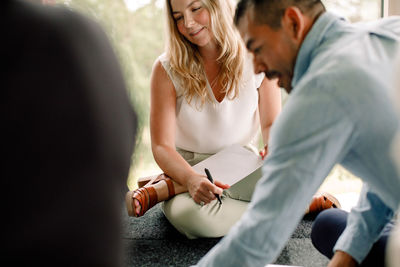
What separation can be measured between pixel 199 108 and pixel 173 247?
1.93ft

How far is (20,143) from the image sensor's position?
410mm

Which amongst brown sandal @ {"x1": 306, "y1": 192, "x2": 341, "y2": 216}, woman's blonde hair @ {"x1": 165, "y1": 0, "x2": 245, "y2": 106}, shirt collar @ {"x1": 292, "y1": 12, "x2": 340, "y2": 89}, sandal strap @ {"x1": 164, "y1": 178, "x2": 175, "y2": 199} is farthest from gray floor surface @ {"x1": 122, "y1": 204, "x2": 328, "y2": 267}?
shirt collar @ {"x1": 292, "y1": 12, "x2": 340, "y2": 89}

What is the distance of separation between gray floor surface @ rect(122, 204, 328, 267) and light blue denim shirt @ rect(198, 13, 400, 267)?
2.26 feet

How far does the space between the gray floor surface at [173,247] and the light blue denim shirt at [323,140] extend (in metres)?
0.69

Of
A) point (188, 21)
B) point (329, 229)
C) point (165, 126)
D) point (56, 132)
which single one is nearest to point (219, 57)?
point (188, 21)

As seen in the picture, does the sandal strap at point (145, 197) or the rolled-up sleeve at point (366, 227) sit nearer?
the rolled-up sleeve at point (366, 227)

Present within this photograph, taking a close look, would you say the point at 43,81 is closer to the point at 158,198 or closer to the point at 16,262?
the point at 16,262

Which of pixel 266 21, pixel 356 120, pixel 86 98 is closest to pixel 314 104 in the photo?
pixel 356 120

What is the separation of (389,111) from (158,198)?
3.92 feet

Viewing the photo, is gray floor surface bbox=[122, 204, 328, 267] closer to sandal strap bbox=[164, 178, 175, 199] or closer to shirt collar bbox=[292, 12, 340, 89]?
sandal strap bbox=[164, 178, 175, 199]

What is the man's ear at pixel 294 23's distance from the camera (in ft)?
2.63

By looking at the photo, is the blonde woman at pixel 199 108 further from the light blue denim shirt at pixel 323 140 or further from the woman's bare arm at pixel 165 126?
the light blue denim shirt at pixel 323 140

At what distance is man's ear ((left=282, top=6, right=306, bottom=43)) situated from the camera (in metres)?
0.80

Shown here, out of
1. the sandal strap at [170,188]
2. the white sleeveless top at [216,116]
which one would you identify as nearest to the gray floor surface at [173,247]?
the sandal strap at [170,188]
